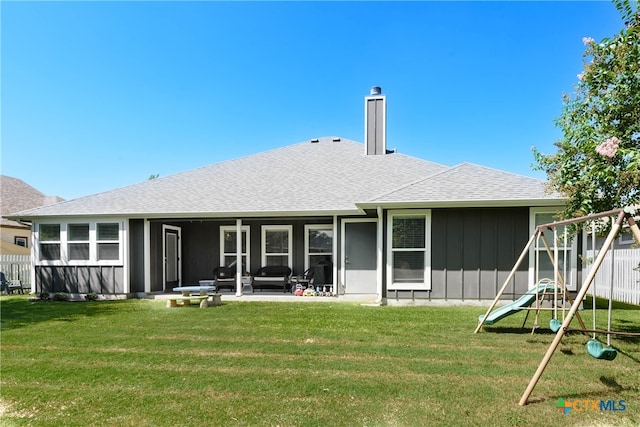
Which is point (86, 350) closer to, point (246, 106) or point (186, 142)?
point (246, 106)

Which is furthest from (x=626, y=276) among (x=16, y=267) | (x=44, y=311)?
A: (x=16, y=267)

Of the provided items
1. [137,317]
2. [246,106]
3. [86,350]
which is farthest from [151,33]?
[86,350]

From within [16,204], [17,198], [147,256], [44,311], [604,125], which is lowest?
[44,311]

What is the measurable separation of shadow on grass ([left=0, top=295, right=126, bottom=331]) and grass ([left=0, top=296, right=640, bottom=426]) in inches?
12.8

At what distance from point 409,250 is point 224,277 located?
6.40 m

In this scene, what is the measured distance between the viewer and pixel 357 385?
3.87 m

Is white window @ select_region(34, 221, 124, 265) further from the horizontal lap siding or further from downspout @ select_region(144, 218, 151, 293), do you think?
the horizontal lap siding

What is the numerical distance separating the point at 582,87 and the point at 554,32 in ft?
14.4

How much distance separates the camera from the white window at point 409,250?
9.05m

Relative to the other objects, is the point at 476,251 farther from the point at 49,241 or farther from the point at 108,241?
the point at 49,241

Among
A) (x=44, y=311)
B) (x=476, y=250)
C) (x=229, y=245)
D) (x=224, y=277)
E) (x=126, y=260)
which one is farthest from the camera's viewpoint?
(x=229, y=245)

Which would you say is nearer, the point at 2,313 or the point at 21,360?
the point at 21,360

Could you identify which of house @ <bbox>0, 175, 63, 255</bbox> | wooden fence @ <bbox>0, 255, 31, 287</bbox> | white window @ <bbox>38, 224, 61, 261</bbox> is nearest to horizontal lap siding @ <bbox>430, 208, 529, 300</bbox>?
white window @ <bbox>38, 224, 61, 261</bbox>

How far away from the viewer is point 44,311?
29.3 feet
